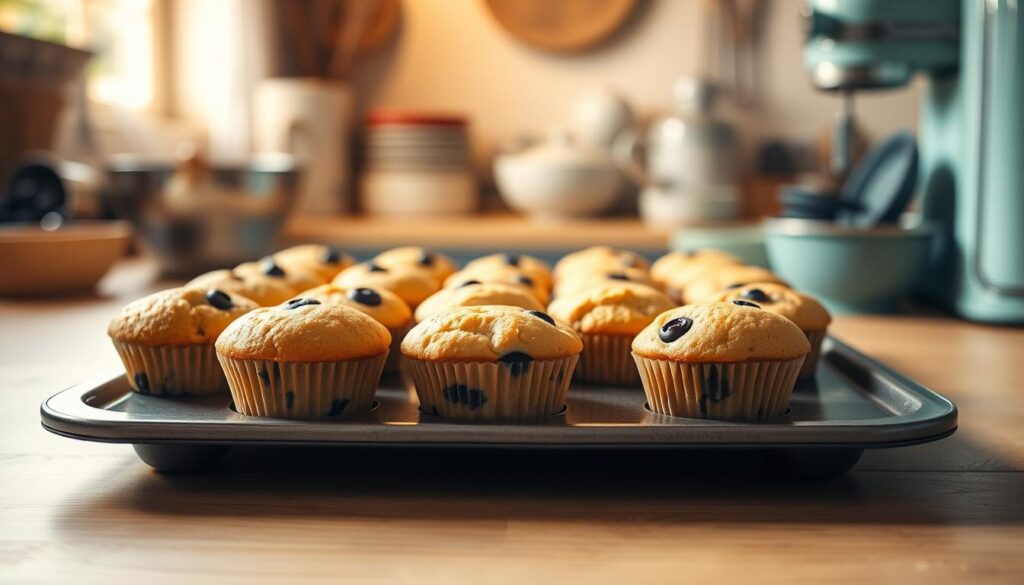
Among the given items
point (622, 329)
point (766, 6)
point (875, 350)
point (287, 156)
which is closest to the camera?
point (622, 329)

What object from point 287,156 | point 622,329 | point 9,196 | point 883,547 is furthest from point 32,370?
point 287,156

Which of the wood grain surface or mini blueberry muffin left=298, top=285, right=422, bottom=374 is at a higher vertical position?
the wood grain surface

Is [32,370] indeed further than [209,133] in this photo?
No

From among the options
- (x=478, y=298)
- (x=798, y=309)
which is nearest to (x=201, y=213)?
(x=478, y=298)

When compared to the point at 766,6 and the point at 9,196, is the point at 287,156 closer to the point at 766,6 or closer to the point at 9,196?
the point at 9,196

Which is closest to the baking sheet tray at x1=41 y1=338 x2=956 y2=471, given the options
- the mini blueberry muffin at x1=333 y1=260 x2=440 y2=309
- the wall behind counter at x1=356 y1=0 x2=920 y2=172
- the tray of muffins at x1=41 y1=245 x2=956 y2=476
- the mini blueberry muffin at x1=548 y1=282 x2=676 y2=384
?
the tray of muffins at x1=41 y1=245 x2=956 y2=476

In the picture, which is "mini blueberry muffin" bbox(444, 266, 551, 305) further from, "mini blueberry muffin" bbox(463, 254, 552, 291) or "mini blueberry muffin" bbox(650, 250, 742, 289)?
"mini blueberry muffin" bbox(650, 250, 742, 289)
